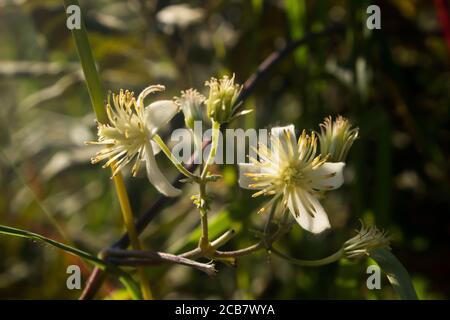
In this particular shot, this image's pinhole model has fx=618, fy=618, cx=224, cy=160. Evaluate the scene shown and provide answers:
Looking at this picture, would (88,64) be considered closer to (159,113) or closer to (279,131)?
(159,113)

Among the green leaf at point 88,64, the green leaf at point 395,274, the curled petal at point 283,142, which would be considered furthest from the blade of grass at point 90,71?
the green leaf at point 395,274

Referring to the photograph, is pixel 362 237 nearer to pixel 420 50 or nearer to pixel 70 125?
pixel 420 50

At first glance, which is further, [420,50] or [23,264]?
[23,264]

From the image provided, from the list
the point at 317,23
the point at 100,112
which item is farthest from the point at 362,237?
the point at 317,23

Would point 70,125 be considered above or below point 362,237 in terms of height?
above

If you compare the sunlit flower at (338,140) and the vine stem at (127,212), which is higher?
the sunlit flower at (338,140)

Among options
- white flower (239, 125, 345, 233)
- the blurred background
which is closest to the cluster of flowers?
white flower (239, 125, 345, 233)

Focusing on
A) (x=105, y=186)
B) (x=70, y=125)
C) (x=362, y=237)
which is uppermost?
(x=70, y=125)

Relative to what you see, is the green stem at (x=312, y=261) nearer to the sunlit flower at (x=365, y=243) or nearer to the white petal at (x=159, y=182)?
the sunlit flower at (x=365, y=243)
